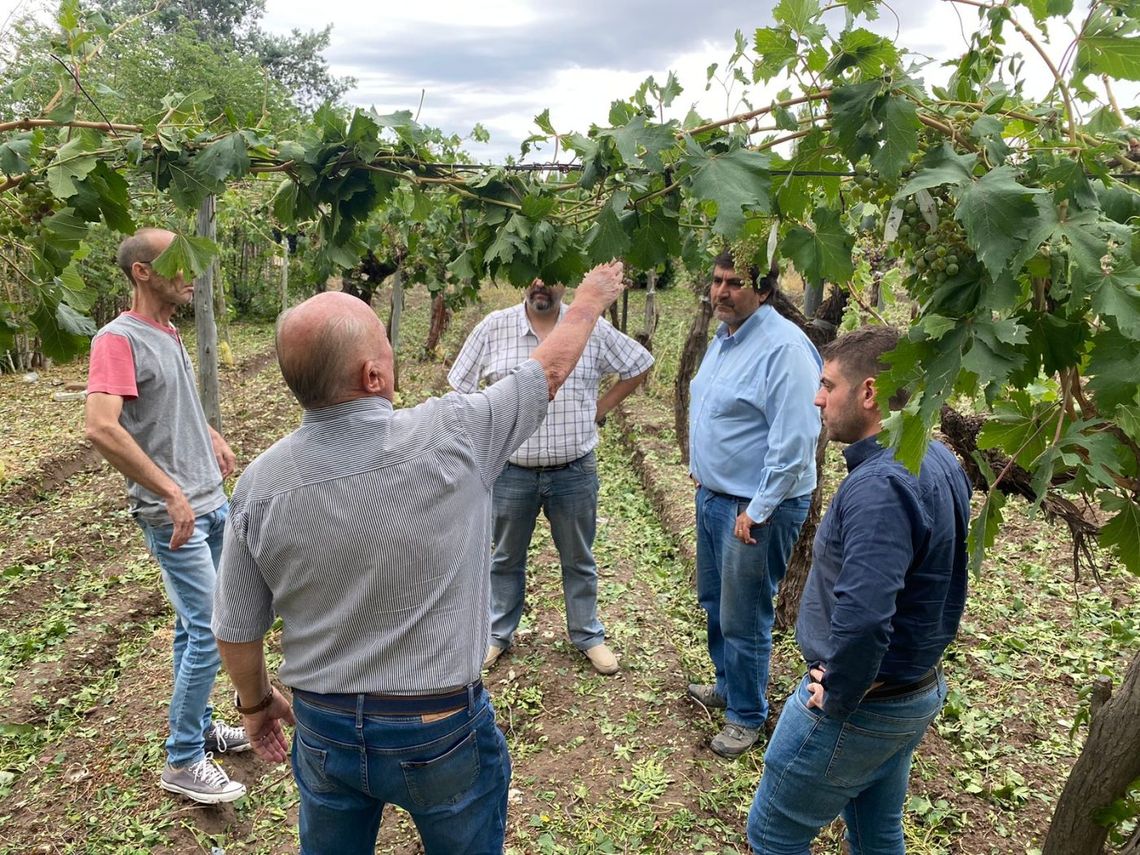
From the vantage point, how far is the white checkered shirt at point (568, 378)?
3883 mm

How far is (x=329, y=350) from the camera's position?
183 centimetres

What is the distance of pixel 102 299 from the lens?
14.3 meters

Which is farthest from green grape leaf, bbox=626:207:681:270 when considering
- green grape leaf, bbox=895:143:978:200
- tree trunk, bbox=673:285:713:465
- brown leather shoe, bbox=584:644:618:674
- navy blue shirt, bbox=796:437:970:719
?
tree trunk, bbox=673:285:713:465

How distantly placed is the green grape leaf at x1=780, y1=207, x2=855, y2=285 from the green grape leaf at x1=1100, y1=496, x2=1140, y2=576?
787 mm

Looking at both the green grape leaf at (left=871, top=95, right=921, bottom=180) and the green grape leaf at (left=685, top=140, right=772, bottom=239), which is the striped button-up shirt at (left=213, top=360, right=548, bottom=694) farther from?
the green grape leaf at (left=871, top=95, right=921, bottom=180)

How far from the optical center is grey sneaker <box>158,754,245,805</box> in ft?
10.6

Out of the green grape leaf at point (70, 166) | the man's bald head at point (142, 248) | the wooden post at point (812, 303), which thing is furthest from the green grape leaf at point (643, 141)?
the wooden post at point (812, 303)

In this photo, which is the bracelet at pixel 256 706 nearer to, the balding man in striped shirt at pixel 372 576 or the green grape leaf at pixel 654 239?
the balding man in striped shirt at pixel 372 576

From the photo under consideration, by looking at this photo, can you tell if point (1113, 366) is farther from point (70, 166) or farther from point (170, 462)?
point (170, 462)

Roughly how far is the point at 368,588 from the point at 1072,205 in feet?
5.14

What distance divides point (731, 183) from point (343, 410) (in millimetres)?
1007

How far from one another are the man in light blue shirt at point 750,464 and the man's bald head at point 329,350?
5.77 feet

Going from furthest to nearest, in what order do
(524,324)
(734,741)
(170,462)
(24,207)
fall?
(524,324) → (734,741) → (170,462) → (24,207)

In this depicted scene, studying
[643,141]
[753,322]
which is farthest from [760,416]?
[643,141]
